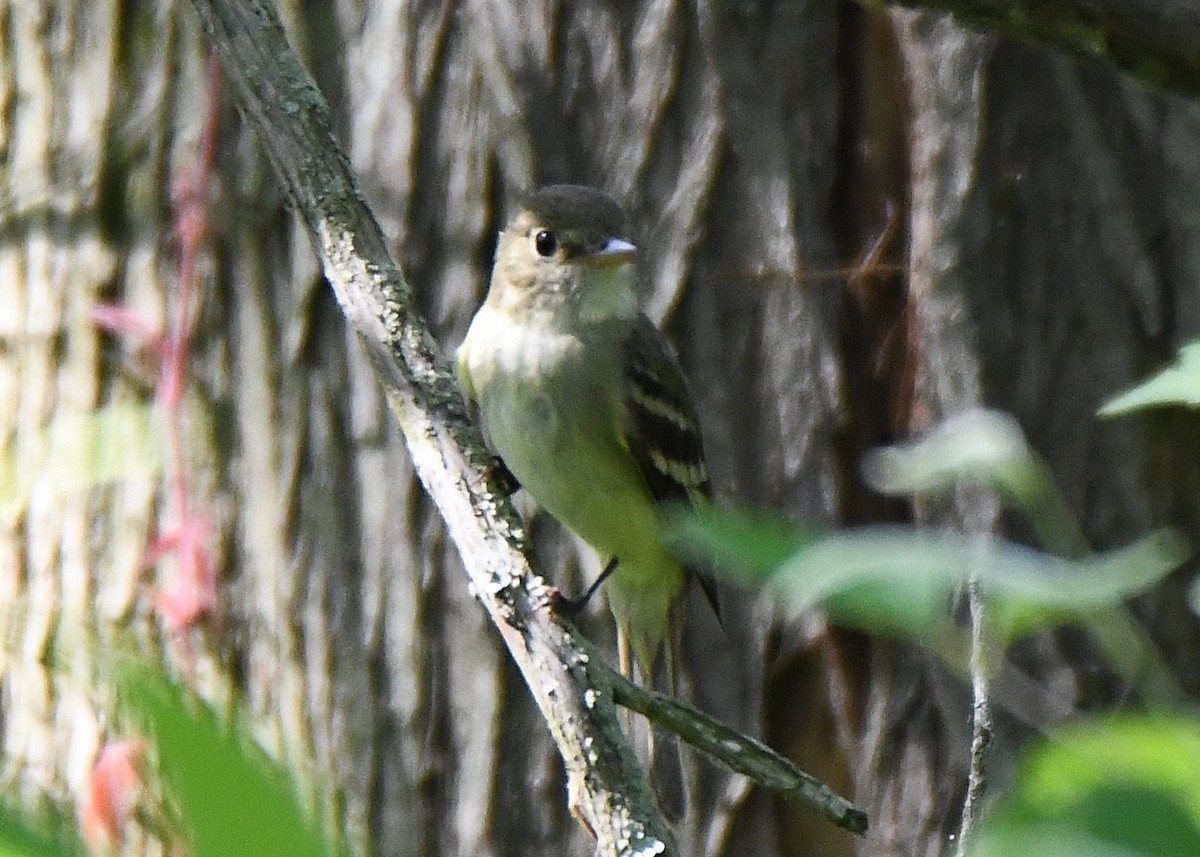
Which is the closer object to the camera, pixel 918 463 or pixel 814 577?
pixel 814 577

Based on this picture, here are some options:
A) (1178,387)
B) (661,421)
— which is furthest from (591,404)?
(1178,387)

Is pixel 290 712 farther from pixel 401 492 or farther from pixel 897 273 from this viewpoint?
pixel 897 273

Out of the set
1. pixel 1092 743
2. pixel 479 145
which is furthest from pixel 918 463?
pixel 479 145

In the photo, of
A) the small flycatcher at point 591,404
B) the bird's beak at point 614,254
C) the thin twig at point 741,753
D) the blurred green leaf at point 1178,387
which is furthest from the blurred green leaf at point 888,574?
the small flycatcher at point 591,404

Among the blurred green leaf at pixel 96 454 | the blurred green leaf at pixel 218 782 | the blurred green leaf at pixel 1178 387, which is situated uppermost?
the blurred green leaf at pixel 1178 387

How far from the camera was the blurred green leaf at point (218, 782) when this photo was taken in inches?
14.3

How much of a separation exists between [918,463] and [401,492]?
298 cm

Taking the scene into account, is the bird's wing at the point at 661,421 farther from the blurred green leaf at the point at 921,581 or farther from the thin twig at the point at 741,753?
the blurred green leaf at the point at 921,581

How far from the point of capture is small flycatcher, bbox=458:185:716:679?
3600mm

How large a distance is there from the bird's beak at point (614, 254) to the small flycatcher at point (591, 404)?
0.02 meters

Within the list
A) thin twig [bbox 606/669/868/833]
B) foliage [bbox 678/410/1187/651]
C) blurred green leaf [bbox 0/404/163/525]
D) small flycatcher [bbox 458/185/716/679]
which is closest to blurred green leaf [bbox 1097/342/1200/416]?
foliage [bbox 678/410/1187/651]

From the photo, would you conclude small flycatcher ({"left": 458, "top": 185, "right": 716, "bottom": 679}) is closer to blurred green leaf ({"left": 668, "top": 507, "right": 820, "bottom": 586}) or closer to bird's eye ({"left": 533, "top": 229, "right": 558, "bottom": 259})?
bird's eye ({"left": 533, "top": 229, "right": 558, "bottom": 259})

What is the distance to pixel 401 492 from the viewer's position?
12.4ft

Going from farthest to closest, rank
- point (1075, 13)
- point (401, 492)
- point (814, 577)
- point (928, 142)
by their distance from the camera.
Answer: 1. point (401, 492)
2. point (928, 142)
3. point (1075, 13)
4. point (814, 577)
